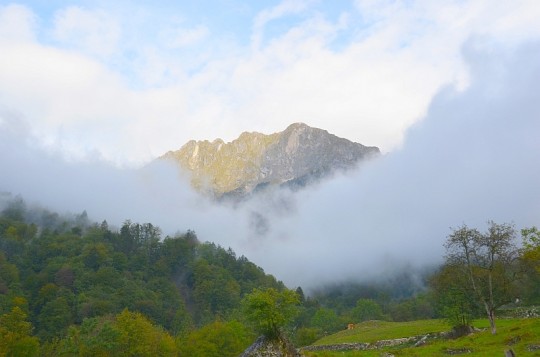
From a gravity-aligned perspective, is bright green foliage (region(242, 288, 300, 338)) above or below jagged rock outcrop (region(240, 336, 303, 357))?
above

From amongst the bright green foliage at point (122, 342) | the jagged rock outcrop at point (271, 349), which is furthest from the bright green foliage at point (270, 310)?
the bright green foliage at point (122, 342)

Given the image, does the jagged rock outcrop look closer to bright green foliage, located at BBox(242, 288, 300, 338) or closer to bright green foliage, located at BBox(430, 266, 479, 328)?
bright green foliage, located at BBox(242, 288, 300, 338)

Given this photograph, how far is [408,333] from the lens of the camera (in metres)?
79.8

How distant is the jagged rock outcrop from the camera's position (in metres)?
45.9

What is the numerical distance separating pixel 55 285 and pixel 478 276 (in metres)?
156

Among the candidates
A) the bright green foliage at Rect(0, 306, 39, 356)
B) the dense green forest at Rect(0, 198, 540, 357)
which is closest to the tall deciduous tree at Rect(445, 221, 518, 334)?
the dense green forest at Rect(0, 198, 540, 357)

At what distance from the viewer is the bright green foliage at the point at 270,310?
4794cm

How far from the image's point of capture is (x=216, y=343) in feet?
309

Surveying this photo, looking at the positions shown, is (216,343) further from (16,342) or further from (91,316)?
(91,316)

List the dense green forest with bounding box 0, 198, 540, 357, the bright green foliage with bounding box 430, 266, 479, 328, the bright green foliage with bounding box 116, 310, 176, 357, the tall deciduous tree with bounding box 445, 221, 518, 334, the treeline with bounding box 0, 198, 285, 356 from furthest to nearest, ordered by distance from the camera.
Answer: the treeline with bounding box 0, 198, 285, 356
the bright green foliage with bounding box 116, 310, 176, 357
the dense green forest with bounding box 0, 198, 540, 357
the bright green foliage with bounding box 430, 266, 479, 328
the tall deciduous tree with bounding box 445, 221, 518, 334

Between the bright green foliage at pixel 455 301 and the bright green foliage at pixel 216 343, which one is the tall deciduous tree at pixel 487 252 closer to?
the bright green foliage at pixel 455 301

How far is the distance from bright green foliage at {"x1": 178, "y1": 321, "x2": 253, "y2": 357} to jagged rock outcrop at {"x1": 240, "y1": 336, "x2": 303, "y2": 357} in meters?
47.0

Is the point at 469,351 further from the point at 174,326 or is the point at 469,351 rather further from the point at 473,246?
the point at 174,326

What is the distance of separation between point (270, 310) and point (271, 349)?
393cm
